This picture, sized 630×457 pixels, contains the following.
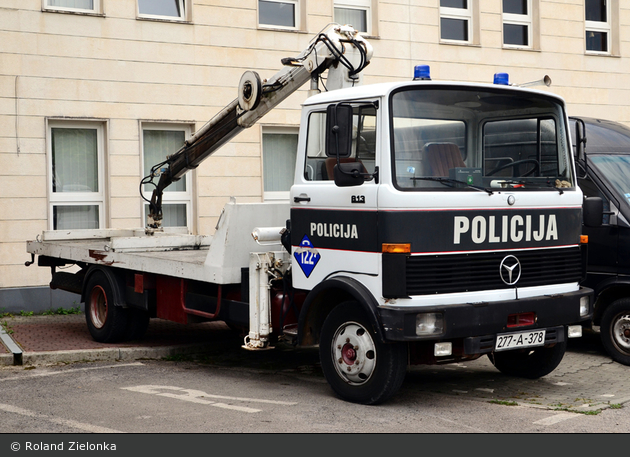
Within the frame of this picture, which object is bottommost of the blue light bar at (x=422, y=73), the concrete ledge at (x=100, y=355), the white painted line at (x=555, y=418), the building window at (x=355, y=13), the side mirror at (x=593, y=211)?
the white painted line at (x=555, y=418)

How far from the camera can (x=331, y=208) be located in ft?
22.5

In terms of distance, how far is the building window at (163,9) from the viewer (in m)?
13.0

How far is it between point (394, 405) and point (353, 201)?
1668mm

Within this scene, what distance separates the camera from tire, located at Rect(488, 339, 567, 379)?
7539mm

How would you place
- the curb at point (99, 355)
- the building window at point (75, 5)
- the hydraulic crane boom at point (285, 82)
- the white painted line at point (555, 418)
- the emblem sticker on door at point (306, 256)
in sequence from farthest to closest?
the building window at point (75, 5)
the curb at point (99, 355)
the hydraulic crane boom at point (285, 82)
the emblem sticker on door at point (306, 256)
the white painted line at point (555, 418)

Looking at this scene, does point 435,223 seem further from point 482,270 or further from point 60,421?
point 60,421

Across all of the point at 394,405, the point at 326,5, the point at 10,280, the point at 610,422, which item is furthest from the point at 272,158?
the point at 610,422

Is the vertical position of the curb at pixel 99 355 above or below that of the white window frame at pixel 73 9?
below

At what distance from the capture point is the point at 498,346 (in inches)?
257

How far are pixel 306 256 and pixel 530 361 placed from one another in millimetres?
2381

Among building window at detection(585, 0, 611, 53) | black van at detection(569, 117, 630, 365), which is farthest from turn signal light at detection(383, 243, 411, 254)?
building window at detection(585, 0, 611, 53)

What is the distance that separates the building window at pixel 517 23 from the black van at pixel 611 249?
26.3 feet

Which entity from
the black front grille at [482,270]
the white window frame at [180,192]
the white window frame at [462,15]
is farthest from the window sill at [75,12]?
the black front grille at [482,270]

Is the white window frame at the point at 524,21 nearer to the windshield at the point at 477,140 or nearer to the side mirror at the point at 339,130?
the windshield at the point at 477,140
